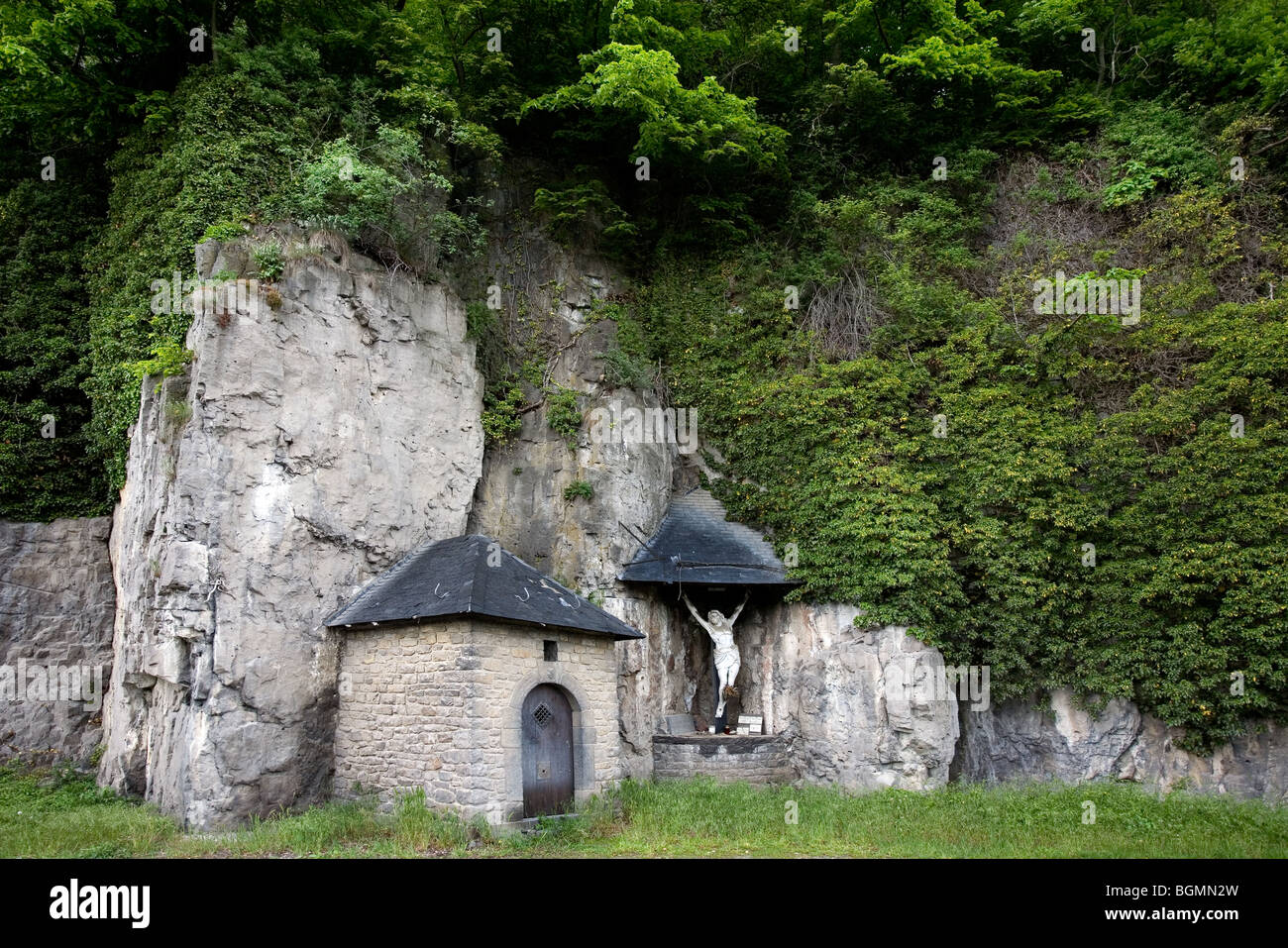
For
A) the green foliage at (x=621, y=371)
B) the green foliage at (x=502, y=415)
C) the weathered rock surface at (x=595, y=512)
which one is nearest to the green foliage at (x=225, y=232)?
the green foliage at (x=502, y=415)

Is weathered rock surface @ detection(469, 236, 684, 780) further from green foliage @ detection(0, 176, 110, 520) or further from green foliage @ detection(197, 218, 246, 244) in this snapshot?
green foliage @ detection(0, 176, 110, 520)

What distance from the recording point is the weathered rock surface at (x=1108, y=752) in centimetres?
1268

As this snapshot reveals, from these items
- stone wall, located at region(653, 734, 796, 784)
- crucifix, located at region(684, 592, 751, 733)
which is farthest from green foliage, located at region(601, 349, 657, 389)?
stone wall, located at region(653, 734, 796, 784)

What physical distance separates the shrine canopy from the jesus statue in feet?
2.22

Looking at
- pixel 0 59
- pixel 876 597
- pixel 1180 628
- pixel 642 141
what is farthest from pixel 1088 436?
pixel 0 59

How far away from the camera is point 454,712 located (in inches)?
441

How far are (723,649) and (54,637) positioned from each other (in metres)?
12.2

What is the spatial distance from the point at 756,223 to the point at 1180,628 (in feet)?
38.3

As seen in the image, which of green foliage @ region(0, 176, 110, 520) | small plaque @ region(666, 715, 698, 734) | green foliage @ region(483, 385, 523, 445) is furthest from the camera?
green foliage @ region(483, 385, 523, 445)

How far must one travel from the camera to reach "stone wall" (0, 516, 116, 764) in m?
14.2

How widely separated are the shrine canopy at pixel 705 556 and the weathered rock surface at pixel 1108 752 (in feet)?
14.4

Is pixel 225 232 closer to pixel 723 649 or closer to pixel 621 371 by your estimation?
pixel 621 371

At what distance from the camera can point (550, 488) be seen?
624 inches

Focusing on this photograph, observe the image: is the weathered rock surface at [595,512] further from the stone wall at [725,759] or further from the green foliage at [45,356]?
the green foliage at [45,356]
